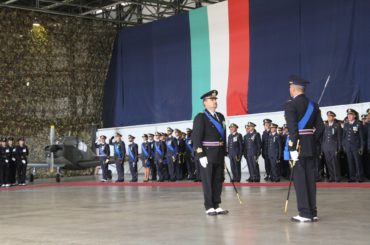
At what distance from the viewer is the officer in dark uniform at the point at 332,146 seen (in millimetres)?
12336

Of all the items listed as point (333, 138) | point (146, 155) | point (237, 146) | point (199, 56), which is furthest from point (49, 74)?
point (333, 138)

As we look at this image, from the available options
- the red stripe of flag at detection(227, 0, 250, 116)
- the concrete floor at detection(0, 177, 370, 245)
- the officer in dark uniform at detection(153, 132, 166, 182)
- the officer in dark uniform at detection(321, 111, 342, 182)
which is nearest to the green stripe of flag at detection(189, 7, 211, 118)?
the red stripe of flag at detection(227, 0, 250, 116)

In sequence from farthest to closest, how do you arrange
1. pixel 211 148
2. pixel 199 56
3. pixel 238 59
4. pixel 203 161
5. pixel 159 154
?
pixel 199 56 → pixel 238 59 → pixel 159 154 → pixel 211 148 → pixel 203 161

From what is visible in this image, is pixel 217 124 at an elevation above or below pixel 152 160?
above

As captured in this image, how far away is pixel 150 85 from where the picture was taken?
74.3 feet

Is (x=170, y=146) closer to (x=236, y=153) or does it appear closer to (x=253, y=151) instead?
(x=236, y=153)

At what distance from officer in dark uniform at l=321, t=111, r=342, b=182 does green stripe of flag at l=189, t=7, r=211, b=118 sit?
8038 mm

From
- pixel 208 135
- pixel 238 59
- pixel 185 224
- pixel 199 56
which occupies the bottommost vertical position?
pixel 185 224

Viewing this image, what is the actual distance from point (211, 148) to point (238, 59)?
1251cm

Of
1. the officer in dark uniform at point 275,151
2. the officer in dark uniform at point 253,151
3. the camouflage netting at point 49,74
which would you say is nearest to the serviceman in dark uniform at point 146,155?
the officer in dark uniform at point 253,151

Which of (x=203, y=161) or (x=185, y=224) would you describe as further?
(x=203, y=161)

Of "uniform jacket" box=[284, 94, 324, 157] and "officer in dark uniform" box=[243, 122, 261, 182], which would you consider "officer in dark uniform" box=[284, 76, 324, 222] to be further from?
"officer in dark uniform" box=[243, 122, 261, 182]

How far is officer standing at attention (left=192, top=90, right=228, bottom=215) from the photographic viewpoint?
6811 millimetres

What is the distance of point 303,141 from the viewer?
19.7 ft
